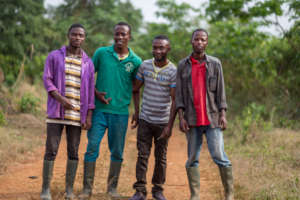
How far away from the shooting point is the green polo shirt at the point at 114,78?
391cm

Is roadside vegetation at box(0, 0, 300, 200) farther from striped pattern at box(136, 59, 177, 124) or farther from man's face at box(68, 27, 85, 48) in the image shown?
man's face at box(68, 27, 85, 48)

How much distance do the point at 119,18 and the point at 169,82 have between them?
20.5 metres

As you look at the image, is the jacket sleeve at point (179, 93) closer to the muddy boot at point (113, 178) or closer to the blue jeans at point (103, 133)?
the blue jeans at point (103, 133)

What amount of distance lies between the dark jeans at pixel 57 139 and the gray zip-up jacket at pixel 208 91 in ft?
3.73

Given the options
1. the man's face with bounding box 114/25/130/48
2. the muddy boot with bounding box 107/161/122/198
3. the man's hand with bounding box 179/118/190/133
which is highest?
the man's face with bounding box 114/25/130/48

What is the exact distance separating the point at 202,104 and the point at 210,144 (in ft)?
1.37

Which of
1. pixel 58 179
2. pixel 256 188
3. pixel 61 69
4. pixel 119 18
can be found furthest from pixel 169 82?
pixel 119 18

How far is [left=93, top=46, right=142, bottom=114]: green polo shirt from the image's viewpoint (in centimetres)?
391

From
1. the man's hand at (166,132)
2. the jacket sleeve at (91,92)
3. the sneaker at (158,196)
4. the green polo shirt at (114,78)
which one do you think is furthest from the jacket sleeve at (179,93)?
the sneaker at (158,196)

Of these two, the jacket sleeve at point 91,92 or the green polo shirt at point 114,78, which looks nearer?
the jacket sleeve at point 91,92

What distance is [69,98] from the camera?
369 cm

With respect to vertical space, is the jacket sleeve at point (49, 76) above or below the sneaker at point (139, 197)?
above

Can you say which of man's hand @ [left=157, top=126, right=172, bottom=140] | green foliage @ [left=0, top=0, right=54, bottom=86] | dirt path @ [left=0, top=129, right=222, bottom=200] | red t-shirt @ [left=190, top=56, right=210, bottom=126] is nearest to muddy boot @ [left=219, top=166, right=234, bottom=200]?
dirt path @ [left=0, top=129, right=222, bottom=200]

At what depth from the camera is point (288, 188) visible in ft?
13.7
